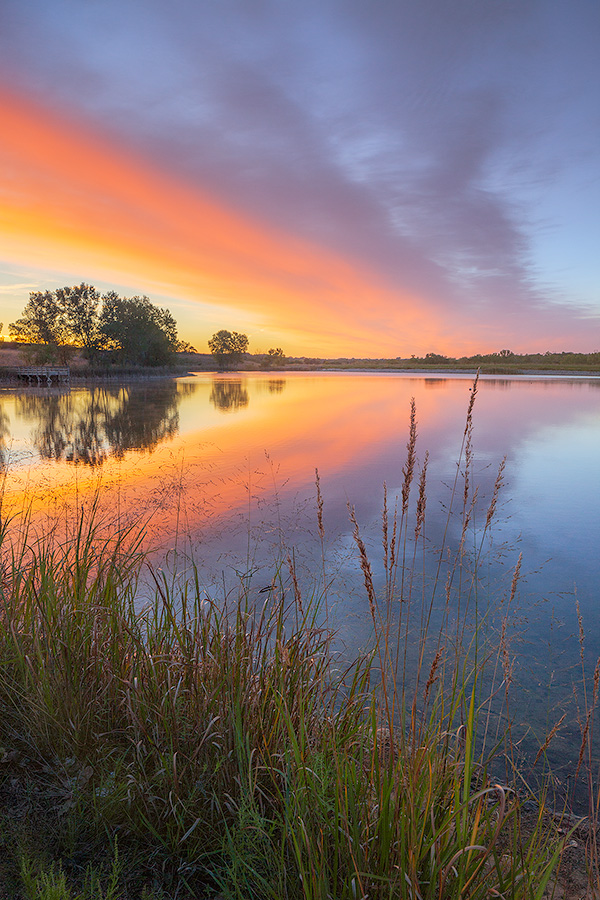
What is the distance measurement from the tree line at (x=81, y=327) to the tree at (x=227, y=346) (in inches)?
2489

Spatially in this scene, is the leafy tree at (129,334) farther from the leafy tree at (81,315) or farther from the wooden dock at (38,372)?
the wooden dock at (38,372)

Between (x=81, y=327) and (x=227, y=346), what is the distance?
224 feet

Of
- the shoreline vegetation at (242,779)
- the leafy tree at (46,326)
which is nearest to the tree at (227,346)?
the leafy tree at (46,326)

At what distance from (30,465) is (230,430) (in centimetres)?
732

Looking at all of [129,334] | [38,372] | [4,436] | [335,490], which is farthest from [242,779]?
[129,334]

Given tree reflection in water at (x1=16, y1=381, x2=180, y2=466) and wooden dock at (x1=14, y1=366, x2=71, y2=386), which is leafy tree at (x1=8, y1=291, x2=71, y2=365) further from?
tree reflection in water at (x1=16, y1=381, x2=180, y2=466)

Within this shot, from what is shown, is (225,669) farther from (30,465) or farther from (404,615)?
(30,465)

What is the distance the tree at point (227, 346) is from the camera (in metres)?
127

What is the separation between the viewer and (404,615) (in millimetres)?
4934

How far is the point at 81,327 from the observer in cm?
6016

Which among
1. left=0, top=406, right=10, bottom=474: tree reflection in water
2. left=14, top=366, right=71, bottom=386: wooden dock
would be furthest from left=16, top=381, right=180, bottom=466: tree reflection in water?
left=14, top=366, right=71, bottom=386: wooden dock

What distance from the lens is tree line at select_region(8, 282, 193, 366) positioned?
59094mm

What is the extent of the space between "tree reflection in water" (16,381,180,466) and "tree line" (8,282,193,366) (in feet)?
117

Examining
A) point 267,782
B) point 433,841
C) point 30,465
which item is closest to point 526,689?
point 267,782
